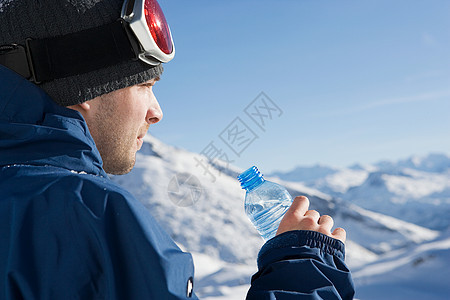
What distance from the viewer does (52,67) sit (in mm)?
1785

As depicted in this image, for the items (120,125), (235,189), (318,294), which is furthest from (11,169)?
(235,189)

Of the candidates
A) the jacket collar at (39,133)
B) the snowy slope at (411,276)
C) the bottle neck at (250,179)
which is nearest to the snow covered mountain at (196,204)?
the snowy slope at (411,276)

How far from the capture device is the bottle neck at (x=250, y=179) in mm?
2373

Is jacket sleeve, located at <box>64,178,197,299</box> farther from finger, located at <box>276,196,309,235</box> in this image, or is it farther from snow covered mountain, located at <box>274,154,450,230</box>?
snow covered mountain, located at <box>274,154,450,230</box>

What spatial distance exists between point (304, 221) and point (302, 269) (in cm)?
22

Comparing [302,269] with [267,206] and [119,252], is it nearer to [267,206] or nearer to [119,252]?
[119,252]

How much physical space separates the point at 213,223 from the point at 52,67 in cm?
2487

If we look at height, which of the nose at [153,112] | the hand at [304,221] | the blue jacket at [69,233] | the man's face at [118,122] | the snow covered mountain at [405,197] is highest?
the snow covered mountain at [405,197]

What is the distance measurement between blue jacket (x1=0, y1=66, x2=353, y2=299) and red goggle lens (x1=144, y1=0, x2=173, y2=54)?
29.2 inches

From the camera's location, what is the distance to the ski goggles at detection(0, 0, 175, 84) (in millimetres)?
1762

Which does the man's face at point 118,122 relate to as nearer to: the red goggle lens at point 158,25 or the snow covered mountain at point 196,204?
the red goggle lens at point 158,25

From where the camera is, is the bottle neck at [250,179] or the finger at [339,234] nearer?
the finger at [339,234]

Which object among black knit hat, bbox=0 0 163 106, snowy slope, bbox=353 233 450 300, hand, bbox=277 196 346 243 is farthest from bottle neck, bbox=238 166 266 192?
snowy slope, bbox=353 233 450 300

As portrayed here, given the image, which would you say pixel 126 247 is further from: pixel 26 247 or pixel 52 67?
pixel 52 67
